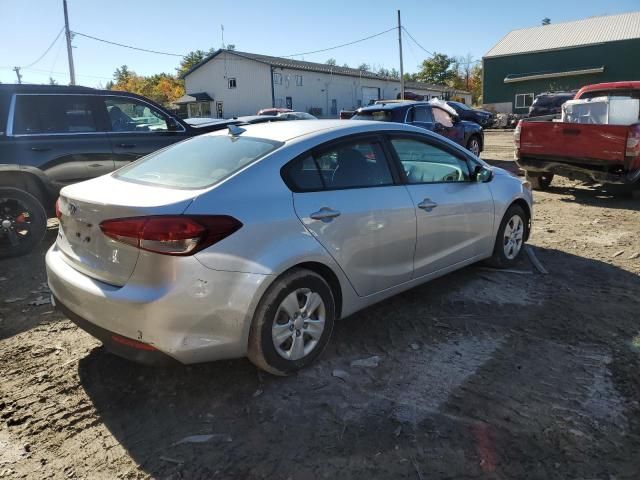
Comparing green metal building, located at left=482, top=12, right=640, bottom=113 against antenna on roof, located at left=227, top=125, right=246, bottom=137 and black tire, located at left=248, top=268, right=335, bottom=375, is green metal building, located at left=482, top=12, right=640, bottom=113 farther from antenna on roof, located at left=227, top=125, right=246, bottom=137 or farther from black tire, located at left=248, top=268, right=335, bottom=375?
black tire, located at left=248, top=268, right=335, bottom=375

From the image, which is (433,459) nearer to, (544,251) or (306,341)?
(306,341)

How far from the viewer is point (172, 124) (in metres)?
7.42

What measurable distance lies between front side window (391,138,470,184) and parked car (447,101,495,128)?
2836 cm

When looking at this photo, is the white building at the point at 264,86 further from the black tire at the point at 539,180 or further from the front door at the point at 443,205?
the front door at the point at 443,205

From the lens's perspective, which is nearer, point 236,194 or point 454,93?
point 236,194

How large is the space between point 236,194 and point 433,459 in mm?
1760

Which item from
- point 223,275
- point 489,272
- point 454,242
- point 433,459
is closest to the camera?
point 433,459

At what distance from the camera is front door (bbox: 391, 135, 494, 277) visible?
13.7 ft

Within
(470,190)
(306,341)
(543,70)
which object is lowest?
(306,341)

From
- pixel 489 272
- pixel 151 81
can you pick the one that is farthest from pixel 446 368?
pixel 151 81

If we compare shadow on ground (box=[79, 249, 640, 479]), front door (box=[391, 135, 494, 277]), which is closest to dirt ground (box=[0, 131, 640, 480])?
shadow on ground (box=[79, 249, 640, 479])

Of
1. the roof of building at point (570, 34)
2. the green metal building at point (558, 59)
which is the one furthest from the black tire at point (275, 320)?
the roof of building at point (570, 34)

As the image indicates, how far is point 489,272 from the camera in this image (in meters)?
5.33

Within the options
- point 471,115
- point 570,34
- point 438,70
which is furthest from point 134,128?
point 438,70
